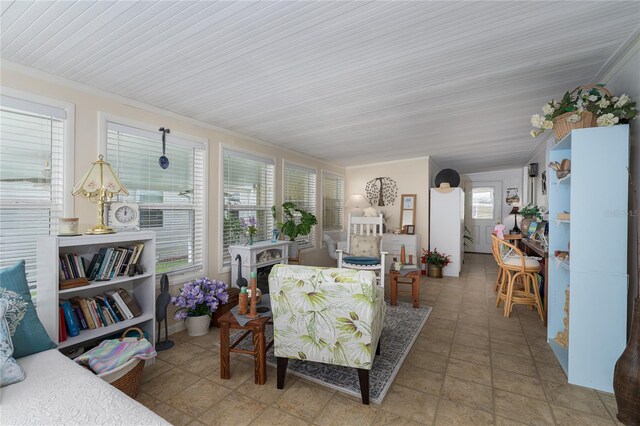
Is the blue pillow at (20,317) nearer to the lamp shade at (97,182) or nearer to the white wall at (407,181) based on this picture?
the lamp shade at (97,182)

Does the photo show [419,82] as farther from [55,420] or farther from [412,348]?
[55,420]

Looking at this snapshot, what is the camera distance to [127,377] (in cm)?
189

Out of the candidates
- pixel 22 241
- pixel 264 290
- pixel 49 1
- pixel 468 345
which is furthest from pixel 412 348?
pixel 49 1

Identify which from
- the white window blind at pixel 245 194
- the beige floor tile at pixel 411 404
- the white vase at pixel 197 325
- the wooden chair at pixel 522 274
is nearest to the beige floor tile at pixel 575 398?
the beige floor tile at pixel 411 404

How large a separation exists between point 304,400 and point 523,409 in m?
1.42

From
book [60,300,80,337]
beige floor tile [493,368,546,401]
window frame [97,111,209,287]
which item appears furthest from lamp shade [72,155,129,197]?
beige floor tile [493,368,546,401]

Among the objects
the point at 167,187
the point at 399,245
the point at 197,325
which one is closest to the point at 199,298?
the point at 197,325

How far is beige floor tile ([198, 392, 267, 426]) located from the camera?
70.2 inches

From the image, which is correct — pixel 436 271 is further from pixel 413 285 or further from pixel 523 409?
pixel 523 409

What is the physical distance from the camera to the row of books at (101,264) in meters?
2.13

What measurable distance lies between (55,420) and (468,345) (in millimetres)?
2988

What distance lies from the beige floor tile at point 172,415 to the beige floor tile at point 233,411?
0.09 meters

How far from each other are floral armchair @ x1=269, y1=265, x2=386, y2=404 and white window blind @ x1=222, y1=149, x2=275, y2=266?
6.23 feet

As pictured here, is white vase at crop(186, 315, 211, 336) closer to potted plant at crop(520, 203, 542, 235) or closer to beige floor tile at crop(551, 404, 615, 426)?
beige floor tile at crop(551, 404, 615, 426)
